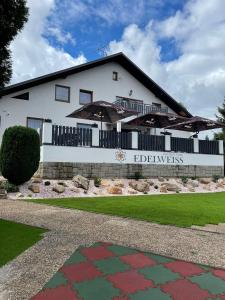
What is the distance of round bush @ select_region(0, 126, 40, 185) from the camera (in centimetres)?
1313

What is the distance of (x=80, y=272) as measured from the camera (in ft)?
15.2

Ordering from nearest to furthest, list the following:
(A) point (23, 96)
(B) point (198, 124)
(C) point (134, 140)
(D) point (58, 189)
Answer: (D) point (58, 189) < (C) point (134, 140) < (B) point (198, 124) < (A) point (23, 96)

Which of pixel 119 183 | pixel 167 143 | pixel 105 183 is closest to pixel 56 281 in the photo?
pixel 105 183

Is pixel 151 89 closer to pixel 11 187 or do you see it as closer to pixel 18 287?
pixel 11 187

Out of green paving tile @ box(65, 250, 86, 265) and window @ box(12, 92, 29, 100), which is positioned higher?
window @ box(12, 92, 29, 100)

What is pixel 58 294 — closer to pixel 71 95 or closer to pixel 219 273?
pixel 219 273

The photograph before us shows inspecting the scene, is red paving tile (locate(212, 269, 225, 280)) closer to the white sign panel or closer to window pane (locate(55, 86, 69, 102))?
the white sign panel

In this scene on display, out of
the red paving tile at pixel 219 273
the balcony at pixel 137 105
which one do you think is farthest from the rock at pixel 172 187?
the red paving tile at pixel 219 273

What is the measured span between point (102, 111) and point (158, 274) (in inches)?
546

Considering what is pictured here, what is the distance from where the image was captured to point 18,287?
13.5ft

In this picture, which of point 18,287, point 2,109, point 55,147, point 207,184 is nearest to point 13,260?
point 18,287

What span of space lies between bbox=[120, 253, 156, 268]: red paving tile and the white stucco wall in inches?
642

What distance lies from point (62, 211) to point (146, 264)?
4659 millimetres

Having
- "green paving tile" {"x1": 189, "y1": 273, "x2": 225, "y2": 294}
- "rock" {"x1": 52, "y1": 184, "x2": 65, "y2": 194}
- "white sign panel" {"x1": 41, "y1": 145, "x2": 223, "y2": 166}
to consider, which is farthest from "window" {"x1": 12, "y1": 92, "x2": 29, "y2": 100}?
"green paving tile" {"x1": 189, "y1": 273, "x2": 225, "y2": 294}
